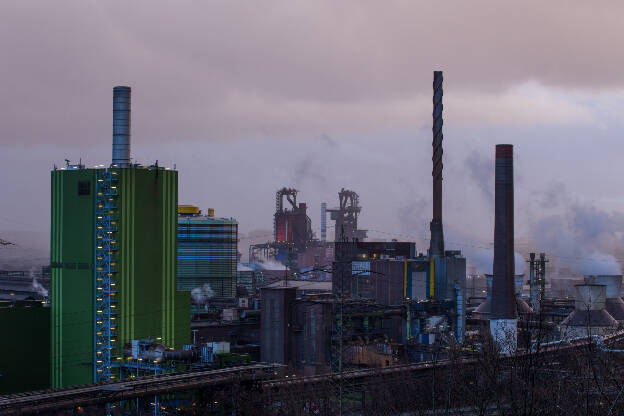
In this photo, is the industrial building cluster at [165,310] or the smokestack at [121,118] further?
the smokestack at [121,118]

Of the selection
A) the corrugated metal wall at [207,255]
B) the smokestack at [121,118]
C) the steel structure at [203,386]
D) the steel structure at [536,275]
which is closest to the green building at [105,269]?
the smokestack at [121,118]

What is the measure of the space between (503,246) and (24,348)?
22.7 metres

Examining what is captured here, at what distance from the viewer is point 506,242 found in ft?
153

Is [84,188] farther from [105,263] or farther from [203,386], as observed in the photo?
[203,386]

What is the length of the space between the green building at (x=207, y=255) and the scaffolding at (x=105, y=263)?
27864 mm

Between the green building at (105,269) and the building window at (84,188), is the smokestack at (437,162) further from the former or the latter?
the building window at (84,188)

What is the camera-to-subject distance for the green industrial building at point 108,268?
3797 centimetres

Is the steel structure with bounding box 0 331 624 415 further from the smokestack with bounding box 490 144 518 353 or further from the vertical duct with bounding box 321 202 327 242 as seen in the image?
the vertical duct with bounding box 321 202 327 242

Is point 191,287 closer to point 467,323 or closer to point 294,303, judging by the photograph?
point 467,323

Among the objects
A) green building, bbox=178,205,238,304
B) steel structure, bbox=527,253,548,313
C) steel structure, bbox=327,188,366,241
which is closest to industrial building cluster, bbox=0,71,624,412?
steel structure, bbox=527,253,548,313

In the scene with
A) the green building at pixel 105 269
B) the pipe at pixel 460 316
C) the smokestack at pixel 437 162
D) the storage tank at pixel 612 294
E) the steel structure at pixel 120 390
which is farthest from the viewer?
the smokestack at pixel 437 162

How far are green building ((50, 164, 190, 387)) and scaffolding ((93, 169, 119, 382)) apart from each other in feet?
0.13

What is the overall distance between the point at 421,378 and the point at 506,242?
1405 centimetres

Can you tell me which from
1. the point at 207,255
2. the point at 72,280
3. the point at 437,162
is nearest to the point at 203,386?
the point at 72,280
